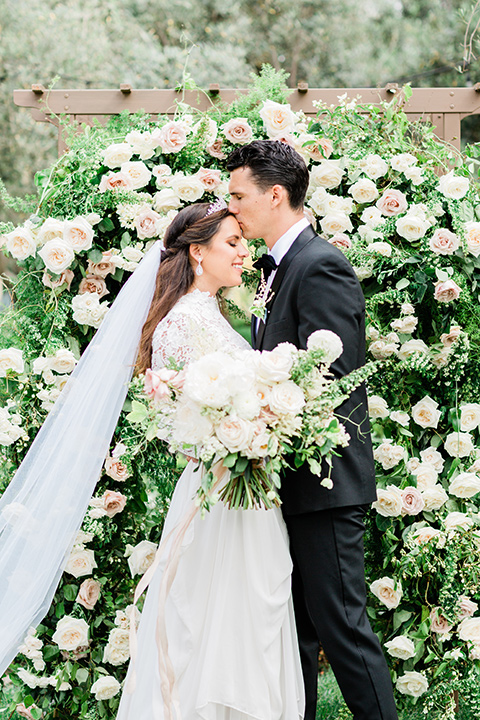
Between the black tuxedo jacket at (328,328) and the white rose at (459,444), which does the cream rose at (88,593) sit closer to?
the black tuxedo jacket at (328,328)

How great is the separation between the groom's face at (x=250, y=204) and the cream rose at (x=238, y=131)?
487mm

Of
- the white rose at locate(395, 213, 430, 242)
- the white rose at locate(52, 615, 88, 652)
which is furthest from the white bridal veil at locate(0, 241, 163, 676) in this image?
the white rose at locate(395, 213, 430, 242)

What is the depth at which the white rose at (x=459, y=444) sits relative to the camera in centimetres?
363

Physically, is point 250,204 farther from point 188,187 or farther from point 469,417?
point 469,417

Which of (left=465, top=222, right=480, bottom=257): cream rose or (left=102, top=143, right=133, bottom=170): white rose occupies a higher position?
(left=102, top=143, right=133, bottom=170): white rose

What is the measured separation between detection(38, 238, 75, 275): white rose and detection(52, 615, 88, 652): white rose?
5.27 feet

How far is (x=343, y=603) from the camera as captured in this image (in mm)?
2738

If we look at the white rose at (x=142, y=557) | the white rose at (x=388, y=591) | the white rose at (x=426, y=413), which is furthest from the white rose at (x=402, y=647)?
the white rose at (x=142, y=557)

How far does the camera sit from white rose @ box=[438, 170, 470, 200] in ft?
11.7

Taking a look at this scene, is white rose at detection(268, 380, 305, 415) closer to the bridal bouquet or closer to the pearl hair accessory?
the bridal bouquet

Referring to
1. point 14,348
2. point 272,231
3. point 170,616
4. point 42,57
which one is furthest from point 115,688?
point 42,57

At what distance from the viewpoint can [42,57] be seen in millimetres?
10086

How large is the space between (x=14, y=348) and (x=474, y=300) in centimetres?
217

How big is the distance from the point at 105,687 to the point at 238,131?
2.64m
